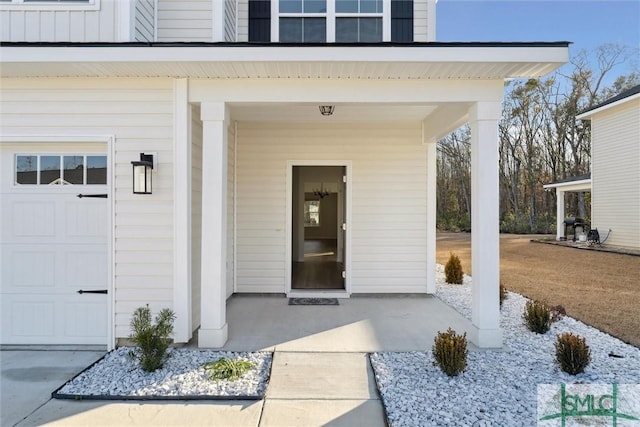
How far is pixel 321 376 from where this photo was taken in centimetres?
319

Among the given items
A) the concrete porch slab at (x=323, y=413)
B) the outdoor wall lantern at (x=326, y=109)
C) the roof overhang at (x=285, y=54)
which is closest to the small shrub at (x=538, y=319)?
the concrete porch slab at (x=323, y=413)

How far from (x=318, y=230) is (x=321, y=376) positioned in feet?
41.9

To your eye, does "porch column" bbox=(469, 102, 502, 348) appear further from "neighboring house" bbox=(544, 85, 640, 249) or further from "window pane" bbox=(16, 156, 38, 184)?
"neighboring house" bbox=(544, 85, 640, 249)

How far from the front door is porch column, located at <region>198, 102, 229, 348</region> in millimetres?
2618

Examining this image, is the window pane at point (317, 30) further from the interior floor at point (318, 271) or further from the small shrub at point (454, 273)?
the small shrub at point (454, 273)

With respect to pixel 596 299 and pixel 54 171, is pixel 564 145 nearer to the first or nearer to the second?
pixel 596 299

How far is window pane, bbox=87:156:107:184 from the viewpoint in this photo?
395cm

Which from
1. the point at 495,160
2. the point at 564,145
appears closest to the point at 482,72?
the point at 495,160

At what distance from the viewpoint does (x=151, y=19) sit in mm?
4629

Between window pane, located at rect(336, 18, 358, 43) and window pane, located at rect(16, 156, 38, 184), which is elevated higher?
window pane, located at rect(336, 18, 358, 43)

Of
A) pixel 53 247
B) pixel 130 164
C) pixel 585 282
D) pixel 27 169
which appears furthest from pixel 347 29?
pixel 585 282

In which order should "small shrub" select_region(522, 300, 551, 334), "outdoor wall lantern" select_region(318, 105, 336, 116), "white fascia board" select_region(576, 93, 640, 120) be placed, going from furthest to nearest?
"white fascia board" select_region(576, 93, 640, 120) < "outdoor wall lantern" select_region(318, 105, 336, 116) < "small shrub" select_region(522, 300, 551, 334)

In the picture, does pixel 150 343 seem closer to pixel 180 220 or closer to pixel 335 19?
pixel 180 220

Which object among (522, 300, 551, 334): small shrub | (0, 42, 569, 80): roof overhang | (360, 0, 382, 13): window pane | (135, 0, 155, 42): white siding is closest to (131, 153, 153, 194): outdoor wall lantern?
(0, 42, 569, 80): roof overhang
